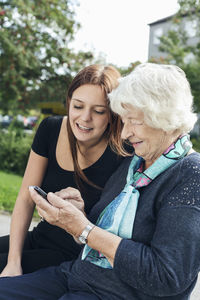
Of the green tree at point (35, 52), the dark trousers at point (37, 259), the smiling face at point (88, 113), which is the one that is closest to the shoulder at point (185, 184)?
the smiling face at point (88, 113)

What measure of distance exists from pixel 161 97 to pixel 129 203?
0.50 metres

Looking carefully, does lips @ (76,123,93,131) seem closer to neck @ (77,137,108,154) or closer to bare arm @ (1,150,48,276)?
neck @ (77,137,108,154)

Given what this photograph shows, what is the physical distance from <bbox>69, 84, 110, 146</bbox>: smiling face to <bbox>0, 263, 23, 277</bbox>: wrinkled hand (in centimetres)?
86

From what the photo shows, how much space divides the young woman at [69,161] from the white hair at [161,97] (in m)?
0.53

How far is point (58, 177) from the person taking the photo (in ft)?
8.02

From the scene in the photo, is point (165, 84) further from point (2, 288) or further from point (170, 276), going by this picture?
point (2, 288)

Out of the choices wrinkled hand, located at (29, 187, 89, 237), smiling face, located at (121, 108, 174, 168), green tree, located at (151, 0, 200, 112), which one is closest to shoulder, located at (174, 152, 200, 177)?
smiling face, located at (121, 108, 174, 168)

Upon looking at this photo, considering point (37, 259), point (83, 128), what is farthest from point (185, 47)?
point (37, 259)

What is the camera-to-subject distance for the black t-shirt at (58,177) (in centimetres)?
237

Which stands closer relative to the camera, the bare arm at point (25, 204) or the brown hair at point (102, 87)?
the brown hair at point (102, 87)

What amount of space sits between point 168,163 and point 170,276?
484 mm

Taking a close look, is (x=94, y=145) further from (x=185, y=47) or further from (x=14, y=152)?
(x=185, y=47)

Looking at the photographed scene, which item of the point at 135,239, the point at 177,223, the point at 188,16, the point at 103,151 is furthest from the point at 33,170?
the point at 188,16

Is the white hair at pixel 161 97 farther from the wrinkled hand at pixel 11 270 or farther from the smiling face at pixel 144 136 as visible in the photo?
the wrinkled hand at pixel 11 270
